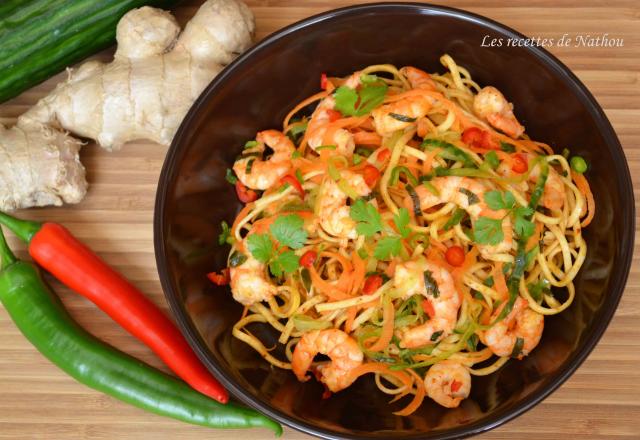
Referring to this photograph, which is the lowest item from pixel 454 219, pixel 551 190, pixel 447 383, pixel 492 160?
pixel 447 383

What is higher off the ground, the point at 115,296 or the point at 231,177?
the point at 231,177

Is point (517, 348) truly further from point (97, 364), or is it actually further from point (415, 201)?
point (97, 364)

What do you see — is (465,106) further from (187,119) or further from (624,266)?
(187,119)

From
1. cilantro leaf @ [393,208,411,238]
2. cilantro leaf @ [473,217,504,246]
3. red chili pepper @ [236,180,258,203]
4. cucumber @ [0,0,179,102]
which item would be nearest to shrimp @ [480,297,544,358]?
cilantro leaf @ [473,217,504,246]

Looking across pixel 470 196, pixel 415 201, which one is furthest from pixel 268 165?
pixel 470 196

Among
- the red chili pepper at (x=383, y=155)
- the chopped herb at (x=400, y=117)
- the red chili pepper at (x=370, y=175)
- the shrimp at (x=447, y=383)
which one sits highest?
the chopped herb at (x=400, y=117)

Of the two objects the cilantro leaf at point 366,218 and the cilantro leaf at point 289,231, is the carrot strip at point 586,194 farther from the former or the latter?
the cilantro leaf at point 289,231

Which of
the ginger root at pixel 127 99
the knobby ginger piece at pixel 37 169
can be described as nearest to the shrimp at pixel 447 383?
the ginger root at pixel 127 99
